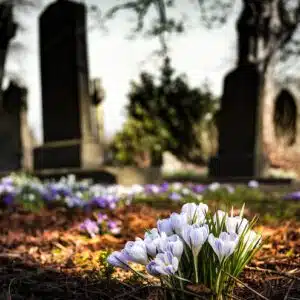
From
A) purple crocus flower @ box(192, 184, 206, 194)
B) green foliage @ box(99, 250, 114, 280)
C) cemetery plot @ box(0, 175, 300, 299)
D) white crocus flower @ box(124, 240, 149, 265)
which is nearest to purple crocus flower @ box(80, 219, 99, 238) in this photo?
cemetery plot @ box(0, 175, 300, 299)

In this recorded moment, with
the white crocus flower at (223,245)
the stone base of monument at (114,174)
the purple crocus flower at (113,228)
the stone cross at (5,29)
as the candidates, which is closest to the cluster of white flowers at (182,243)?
the white crocus flower at (223,245)

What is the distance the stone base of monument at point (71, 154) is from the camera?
32.8 ft

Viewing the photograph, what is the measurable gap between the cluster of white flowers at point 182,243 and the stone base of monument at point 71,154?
8616mm

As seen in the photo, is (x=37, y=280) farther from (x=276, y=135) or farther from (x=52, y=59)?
(x=276, y=135)

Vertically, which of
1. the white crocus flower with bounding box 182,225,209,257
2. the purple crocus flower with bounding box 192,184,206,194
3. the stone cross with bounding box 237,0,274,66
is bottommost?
the purple crocus flower with bounding box 192,184,206,194

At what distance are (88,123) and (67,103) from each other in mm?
748

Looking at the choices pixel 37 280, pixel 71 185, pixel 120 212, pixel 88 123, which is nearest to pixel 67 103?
pixel 88 123

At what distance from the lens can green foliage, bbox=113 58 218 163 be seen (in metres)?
20.7

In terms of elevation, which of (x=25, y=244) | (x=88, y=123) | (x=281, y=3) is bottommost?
(x=25, y=244)

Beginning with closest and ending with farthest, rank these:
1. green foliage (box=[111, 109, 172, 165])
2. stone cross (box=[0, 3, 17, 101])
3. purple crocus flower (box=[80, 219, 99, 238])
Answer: purple crocus flower (box=[80, 219, 99, 238])
stone cross (box=[0, 3, 17, 101])
green foliage (box=[111, 109, 172, 165])

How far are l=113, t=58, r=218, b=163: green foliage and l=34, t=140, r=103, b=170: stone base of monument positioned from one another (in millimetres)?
9802

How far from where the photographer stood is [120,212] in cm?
455

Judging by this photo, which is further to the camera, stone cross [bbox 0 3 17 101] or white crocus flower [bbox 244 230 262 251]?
stone cross [bbox 0 3 17 101]

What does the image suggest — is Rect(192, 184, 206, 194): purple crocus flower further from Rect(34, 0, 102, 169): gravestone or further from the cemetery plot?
Rect(34, 0, 102, 169): gravestone
